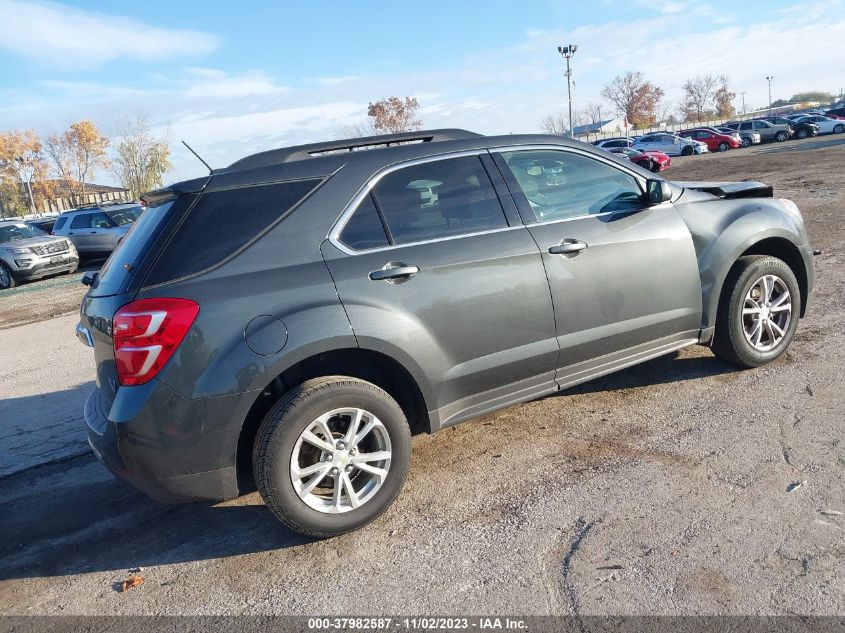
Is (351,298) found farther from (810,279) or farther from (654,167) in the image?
(654,167)

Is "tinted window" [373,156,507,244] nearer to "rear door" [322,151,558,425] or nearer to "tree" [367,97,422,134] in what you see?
"rear door" [322,151,558,425]

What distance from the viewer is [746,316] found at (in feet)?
16.1

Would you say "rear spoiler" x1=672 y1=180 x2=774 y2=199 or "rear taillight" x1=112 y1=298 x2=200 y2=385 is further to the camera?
"rear spoiler" x1=672 y1=180 x2=774 y2=199

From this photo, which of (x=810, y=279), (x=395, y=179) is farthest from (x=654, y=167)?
(x=395, y=179)

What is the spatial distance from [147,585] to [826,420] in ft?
12.6

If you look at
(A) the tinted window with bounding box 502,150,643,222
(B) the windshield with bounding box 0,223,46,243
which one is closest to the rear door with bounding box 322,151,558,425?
(A) the tinted window with bounding box 502,150,643,222

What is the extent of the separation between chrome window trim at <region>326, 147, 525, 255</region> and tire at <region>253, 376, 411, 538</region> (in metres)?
0.69

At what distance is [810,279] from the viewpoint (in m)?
5.21

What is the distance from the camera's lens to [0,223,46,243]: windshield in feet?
56.1

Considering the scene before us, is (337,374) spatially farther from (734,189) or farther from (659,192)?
(734,189)

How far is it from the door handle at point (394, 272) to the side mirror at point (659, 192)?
181cm

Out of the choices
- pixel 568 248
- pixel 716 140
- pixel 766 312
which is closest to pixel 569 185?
pixel 568 248

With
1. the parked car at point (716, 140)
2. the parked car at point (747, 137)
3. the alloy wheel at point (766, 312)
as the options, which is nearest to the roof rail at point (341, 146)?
the alloy wheel at point (766, 312)

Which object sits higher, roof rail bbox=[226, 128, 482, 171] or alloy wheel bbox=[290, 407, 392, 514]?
roof rail bbox=[226, 128, 482, 171]
